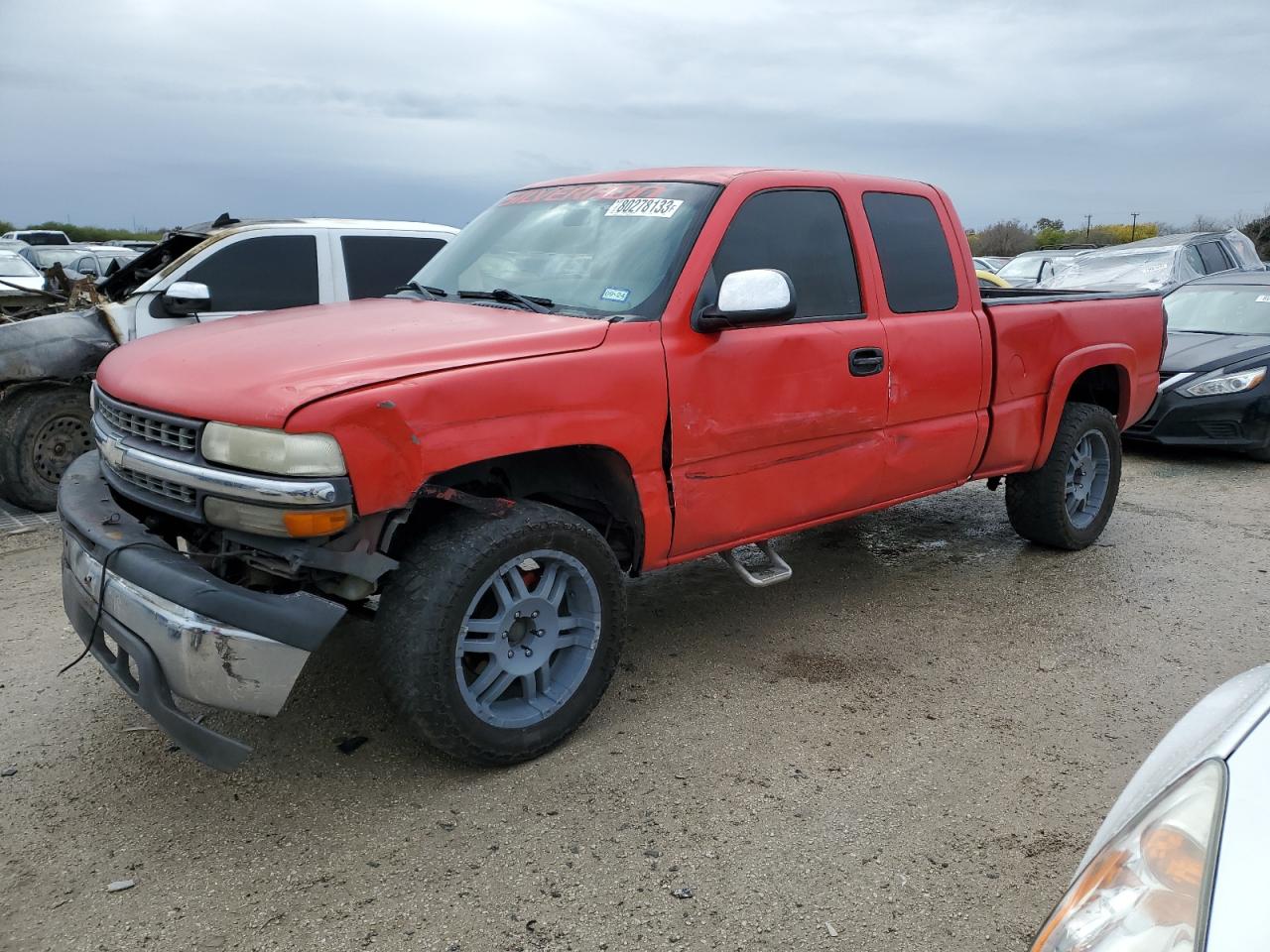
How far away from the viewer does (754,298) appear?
329 cm

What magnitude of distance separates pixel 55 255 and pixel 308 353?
18.4m

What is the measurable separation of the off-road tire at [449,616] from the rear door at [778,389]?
0.59 m

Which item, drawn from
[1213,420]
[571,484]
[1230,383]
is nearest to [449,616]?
[571,484]

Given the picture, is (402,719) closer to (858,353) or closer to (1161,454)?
(858,353)

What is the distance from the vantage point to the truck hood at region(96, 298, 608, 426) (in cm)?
270

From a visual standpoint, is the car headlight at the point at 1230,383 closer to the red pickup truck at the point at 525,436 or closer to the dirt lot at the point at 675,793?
the dirt lot at the point at 675,793

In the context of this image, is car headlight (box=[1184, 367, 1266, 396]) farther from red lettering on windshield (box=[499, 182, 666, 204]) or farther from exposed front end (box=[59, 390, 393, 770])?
exposed front end (box=[59, 390, 393, 770])

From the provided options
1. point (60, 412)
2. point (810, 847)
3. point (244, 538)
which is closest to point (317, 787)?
point (244, 538)

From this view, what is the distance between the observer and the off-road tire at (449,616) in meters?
2.86

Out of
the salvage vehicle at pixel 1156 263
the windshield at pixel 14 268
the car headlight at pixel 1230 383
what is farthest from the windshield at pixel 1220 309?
the windshield at pixel 14 268

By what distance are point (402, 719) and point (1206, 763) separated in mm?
2148

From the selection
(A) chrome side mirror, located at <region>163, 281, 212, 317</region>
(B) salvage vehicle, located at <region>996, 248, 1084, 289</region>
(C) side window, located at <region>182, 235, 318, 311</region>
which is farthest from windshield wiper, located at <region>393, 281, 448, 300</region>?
(B) salvage vehicle, located at <region>996, 248, 1084, 289</region>

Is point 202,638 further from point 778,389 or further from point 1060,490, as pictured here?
point 1060,490

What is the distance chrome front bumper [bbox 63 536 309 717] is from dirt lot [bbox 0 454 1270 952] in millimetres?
473
